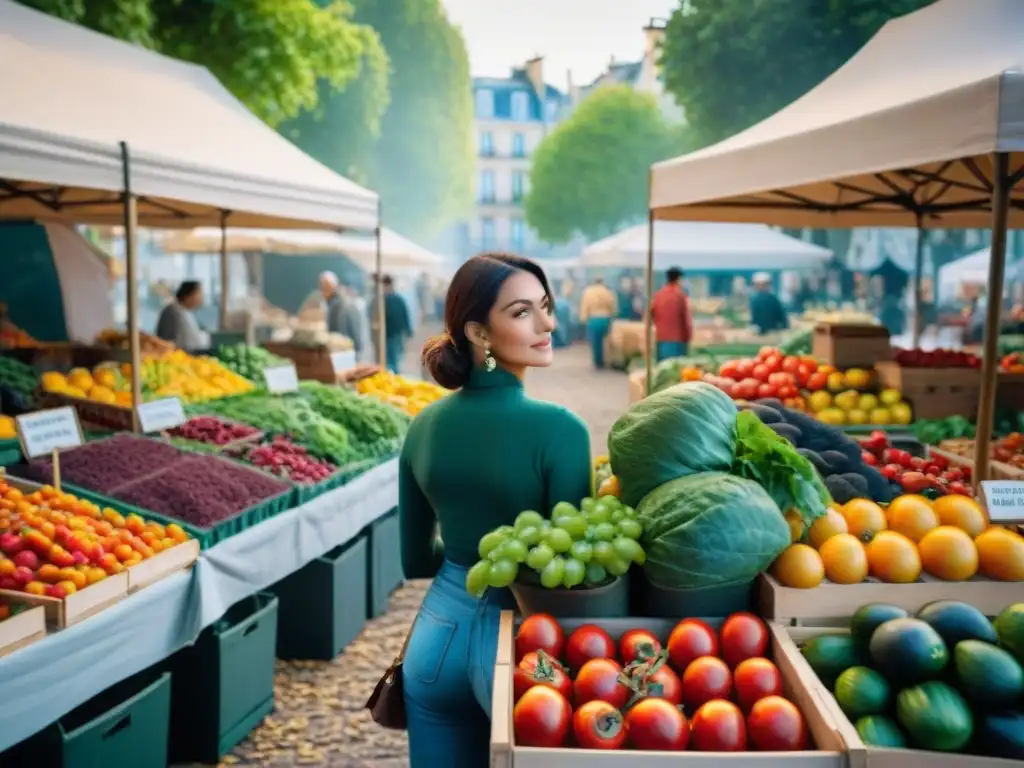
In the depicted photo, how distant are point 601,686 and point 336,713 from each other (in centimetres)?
290

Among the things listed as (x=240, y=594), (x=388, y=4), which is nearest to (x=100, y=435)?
(x=240, y=594)

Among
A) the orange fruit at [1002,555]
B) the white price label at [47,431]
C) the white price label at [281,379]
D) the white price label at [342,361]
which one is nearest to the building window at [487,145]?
the white price label at [342,361]

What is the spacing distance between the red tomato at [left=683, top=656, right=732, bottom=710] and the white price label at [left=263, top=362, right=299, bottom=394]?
5129 mm

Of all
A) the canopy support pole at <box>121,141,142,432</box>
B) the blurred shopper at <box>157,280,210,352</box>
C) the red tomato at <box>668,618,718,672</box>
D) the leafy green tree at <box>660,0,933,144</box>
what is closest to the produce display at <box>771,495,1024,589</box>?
the red tomato at <box>668,618,718,672</box>

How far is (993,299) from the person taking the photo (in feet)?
13.1

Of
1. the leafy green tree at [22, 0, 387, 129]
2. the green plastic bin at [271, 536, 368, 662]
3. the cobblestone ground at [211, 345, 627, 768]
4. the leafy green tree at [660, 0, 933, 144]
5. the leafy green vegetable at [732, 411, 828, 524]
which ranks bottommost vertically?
the cobblestone ground at [211, 345, 627, 768]

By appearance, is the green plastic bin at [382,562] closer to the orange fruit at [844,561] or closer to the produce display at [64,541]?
the produce display at [64,541]

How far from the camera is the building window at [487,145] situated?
220ft

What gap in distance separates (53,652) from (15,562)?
461 mm

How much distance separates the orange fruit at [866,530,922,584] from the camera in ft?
7.95

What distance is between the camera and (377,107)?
2448cm

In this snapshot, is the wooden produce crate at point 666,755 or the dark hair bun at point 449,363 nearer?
the wooden produce crate at point 666,755

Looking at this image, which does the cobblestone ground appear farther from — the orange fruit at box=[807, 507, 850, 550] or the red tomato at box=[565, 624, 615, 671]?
the orange fruit at box=[807, 507, 850, 550]

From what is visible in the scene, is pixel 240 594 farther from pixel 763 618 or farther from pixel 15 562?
pixel 763 618
